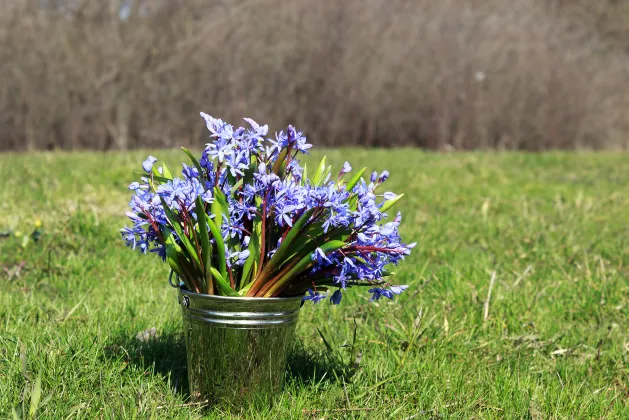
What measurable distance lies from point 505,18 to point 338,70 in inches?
170

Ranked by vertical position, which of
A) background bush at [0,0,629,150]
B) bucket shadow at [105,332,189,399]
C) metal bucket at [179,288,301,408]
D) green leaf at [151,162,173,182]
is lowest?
bucket shadow at [105,332,189,399]

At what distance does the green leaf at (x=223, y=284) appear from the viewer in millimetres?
1914

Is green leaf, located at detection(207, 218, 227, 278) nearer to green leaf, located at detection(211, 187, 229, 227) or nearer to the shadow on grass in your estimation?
green leaf, located at detection(211, 187, 229, 227)

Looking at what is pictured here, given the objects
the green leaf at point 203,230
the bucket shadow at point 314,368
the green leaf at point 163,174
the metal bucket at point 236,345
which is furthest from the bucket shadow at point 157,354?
the green leaf at point 163,174

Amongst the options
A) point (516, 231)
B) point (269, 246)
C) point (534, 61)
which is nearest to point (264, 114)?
point (534, 61)

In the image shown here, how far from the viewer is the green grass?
218 centimetres

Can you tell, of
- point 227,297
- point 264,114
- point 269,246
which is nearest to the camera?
point 227,297

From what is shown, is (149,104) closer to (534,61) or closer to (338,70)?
(338,70)

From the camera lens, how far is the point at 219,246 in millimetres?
1930

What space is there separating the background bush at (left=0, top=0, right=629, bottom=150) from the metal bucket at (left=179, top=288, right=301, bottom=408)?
906 cm

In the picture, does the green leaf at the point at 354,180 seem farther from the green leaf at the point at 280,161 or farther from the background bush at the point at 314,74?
the background bush at the point at 314,74

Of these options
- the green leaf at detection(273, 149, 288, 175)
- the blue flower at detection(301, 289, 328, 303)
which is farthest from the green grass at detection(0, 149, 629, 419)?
the green leaf at detection(273, 149, 288, 175)

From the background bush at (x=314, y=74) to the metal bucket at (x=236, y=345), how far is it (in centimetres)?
906

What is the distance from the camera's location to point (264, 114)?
1212cm
